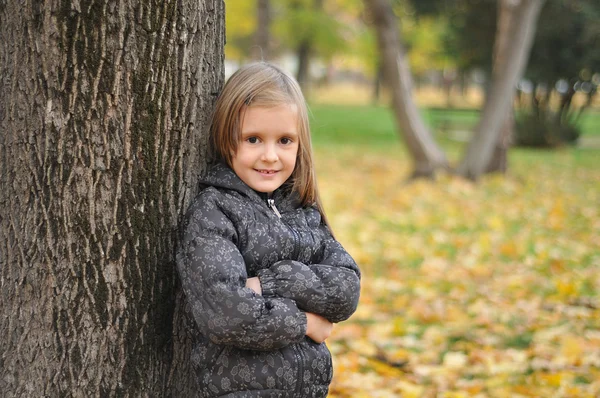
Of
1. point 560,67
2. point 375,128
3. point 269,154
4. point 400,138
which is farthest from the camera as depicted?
point 375,128

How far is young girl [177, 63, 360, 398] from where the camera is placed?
1970 millimetres

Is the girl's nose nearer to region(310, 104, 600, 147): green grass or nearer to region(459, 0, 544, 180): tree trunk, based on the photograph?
region(459, 0, 544, 180): tree trunk

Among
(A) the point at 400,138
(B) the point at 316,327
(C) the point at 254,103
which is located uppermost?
(C) the point at 254,103

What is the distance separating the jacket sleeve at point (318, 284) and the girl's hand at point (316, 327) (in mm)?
16

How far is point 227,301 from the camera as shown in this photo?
1935 mm

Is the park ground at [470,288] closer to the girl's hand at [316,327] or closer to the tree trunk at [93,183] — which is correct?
the tree trunk at [93,183]

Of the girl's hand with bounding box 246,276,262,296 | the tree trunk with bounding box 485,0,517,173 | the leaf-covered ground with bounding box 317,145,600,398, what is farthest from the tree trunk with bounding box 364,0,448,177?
the girl's hand with bounding box 246,276,262,296

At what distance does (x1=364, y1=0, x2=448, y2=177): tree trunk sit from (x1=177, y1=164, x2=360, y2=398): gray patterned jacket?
8.97m

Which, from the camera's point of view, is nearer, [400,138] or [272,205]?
[272,205]

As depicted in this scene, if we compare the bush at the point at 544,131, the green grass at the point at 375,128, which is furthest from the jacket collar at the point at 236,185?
the bush at the point at 544,131

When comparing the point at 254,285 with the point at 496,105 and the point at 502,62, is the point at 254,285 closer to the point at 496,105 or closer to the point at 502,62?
the point at 496,105

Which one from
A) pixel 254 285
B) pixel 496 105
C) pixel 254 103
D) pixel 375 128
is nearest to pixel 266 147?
pixel 254 103

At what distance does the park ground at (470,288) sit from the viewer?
3.80 metres

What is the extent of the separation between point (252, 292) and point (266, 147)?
499 millimetres
